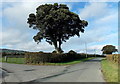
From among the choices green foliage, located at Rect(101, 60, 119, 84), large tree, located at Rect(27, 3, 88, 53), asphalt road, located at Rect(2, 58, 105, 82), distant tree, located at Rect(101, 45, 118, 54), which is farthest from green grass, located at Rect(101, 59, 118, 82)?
distant tree, located at Rect(101, 45, 118, 54)

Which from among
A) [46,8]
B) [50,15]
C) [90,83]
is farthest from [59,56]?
[90,83]

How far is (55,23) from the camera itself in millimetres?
38875

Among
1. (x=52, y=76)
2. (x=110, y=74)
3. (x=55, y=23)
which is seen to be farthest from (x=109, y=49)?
(x=52, y=76)

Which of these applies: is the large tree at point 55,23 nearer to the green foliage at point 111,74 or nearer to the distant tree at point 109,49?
the green foliage at point 111,74

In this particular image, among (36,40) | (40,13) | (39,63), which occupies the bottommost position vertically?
(39,63)

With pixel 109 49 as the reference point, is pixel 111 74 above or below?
above

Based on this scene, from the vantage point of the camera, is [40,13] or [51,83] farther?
[40,13]

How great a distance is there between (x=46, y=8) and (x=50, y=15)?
11.0ft

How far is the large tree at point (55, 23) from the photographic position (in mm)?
38750

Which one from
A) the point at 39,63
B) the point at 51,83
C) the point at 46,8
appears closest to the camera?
the point at 51,83

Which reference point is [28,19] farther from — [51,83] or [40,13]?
[51,83]

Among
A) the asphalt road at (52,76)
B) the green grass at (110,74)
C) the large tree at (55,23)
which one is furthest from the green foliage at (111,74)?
the large tree at (55,23)

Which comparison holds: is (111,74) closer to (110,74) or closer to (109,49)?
(110,74)

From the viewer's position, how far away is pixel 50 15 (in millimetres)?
38688
